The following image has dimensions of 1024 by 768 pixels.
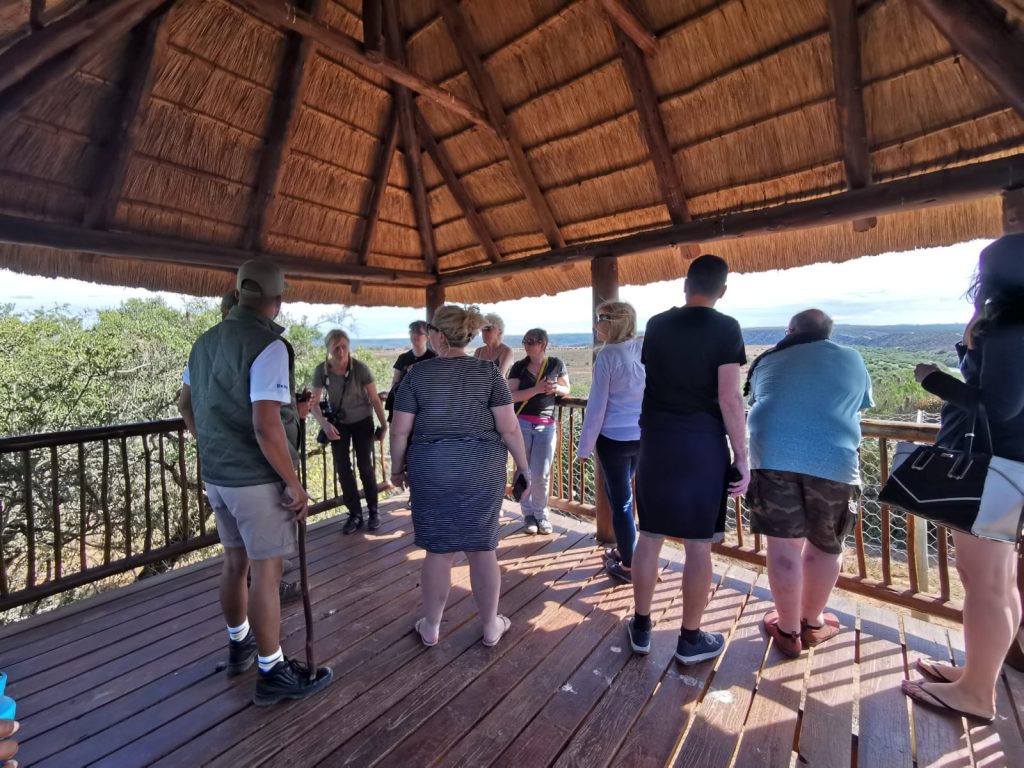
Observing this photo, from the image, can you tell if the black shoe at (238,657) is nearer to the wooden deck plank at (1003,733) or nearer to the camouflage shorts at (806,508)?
the camouflage shorts at (806,508)

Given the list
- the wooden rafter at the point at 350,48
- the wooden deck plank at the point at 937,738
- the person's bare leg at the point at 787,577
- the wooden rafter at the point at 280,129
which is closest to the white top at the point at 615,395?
the person's bare leg at the point at 787,577

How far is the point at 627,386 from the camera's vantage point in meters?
2.55

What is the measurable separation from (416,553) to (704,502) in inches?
84.0

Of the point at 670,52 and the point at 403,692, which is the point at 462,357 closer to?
the point at 403,692

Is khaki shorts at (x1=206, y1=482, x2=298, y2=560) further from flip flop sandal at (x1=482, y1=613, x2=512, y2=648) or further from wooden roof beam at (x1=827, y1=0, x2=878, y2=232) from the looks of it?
wooden roof beam at (x1=827, y1=0, x2=878, y2=232)

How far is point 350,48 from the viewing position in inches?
124

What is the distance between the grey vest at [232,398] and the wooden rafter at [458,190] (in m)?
3.42

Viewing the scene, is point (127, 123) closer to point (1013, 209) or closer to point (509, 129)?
point (509, 129)

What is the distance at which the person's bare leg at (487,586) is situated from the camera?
2.14 meters

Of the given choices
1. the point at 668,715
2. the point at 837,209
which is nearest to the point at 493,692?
the point at 668,715

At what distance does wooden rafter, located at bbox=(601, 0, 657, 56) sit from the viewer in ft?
9.50

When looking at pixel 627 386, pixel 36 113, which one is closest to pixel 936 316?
pixel 627 386

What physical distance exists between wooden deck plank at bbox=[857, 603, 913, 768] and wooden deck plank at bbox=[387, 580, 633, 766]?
0.96m

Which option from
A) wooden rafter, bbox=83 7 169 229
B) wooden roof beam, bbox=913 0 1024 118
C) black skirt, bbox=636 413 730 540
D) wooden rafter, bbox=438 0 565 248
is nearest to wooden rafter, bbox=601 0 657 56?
wooden rafter, bbox=438 0 565 248
